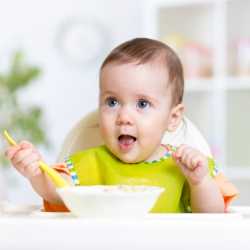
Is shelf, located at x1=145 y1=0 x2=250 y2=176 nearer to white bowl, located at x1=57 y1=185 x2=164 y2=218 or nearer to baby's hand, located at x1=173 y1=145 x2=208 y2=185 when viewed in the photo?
baby's hand, located at x1=173 y1=145 x2=208 y2=185

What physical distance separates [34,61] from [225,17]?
1443 millimetres

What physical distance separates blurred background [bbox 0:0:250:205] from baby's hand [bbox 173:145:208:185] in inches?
102

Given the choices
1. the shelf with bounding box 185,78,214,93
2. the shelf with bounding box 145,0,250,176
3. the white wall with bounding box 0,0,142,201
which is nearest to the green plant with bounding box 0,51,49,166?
the white wall with bounding box 0,0,142,201

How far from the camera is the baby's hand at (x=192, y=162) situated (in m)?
1.00

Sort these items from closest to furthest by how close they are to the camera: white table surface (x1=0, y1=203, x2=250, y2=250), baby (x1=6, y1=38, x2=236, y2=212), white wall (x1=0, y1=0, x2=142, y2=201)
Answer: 1. white table surface (x1=0, y1=203, x2=250, y2=250)
2. baby (x1=6, y1=38, x2=236, y2=212)
3. white wall (x1=0, y1=0, x2=142, y2=201)

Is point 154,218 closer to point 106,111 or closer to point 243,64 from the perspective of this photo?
point 106,111

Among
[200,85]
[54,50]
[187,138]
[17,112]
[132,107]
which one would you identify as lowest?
[17,112]

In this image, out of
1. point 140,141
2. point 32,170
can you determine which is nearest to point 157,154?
point 140,141

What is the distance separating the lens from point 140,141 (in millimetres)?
1152

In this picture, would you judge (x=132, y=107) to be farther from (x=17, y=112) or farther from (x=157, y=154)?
(x=17, y=112)

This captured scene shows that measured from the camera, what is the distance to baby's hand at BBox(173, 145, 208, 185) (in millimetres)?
998

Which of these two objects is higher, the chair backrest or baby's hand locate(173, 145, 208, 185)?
baby's hand locate(173, 145, 208, 185)

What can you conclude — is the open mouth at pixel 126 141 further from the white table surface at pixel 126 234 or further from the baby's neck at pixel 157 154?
the white table surface at pixel 126 234

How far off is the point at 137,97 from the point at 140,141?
0.26 ft
